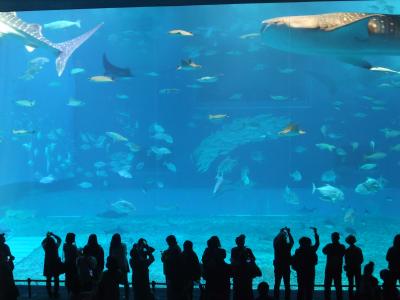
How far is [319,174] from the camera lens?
2234 cm

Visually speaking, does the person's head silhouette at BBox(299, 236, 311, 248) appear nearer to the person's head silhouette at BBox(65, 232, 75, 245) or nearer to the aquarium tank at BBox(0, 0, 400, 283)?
the person's head silhouette at BBox(65, 232, 75, 245)

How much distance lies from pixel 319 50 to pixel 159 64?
20.3 m

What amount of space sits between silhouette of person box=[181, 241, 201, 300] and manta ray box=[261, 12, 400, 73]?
3.48 metres

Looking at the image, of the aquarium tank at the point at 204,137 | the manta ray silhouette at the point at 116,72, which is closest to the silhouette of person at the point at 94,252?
the manta ray silhouette at the point at 116,72

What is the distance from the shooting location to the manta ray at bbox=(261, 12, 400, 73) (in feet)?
18.6

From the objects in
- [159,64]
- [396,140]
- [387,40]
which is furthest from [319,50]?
[159,64]

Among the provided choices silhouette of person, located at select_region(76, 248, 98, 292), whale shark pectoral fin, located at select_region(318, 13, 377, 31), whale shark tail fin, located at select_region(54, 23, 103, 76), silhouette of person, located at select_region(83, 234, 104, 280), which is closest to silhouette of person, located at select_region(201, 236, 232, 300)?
silhouette of person, located at select_region(76, 248, 98, 292)

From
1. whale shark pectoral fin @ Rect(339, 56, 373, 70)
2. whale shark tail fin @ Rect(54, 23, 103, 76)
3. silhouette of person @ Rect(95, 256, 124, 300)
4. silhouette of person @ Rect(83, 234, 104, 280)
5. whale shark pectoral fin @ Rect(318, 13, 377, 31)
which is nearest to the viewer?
silhouette of person @ Rect(95, 256, 124, 300)

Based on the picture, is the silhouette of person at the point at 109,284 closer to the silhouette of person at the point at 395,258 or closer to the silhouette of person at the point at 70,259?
the silhouette of person at the point at 70,259

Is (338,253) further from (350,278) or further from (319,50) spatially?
(319,50)

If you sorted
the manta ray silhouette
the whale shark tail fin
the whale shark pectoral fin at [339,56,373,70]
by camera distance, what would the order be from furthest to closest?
the manta ray silhouette < the whale shark tail fin < the whale shark pectoral fin at [339,56,373,70]

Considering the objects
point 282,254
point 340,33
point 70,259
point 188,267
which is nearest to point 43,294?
Answer: point 70,259

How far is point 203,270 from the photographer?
344 cm

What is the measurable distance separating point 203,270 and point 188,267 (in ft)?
0.59
